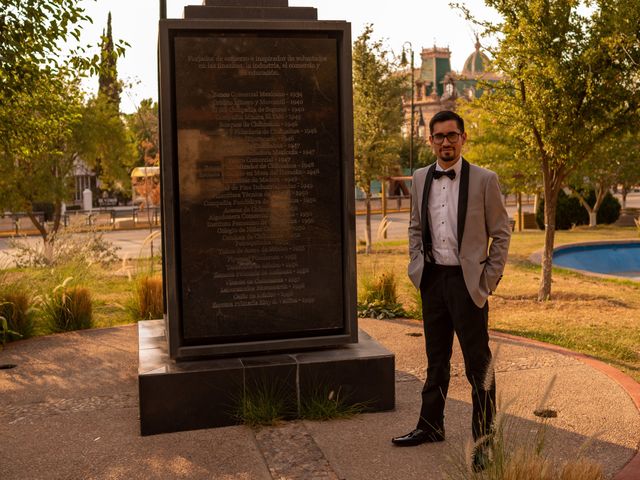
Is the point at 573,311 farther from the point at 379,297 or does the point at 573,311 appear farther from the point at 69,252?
the point at 69,252

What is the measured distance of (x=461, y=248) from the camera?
5.03m

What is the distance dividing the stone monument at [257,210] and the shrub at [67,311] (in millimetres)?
4208

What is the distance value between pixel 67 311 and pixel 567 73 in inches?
302

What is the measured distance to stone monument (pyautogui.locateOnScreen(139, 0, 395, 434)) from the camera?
6160 millimetres

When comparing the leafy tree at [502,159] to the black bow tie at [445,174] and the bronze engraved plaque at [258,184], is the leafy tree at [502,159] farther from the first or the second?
the black bow tie at [445,174]

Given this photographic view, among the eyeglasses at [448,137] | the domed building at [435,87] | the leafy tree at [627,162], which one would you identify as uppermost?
the domed building at [435,87]

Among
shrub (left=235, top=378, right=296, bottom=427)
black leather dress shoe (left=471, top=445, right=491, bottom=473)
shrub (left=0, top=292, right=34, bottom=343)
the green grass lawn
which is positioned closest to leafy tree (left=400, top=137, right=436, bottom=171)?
the green grass lawn

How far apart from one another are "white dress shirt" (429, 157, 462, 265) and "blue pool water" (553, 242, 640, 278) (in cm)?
1646

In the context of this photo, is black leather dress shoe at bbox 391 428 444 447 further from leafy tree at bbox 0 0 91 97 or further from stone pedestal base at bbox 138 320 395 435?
leafy tree at bbox 0 0 91 97

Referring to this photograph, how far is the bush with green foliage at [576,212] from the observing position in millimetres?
31703

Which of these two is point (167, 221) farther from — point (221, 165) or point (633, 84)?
point (633, 84)

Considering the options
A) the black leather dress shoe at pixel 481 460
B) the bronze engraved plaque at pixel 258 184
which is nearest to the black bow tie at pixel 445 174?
the bronze engraved plaque at pixel 258 184

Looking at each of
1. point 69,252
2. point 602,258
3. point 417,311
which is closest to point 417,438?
point 417,311

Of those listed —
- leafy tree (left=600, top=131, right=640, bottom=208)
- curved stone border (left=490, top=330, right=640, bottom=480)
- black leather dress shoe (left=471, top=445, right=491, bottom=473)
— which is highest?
leafy tree (left=600, top=131, right=640, bottom=208)
